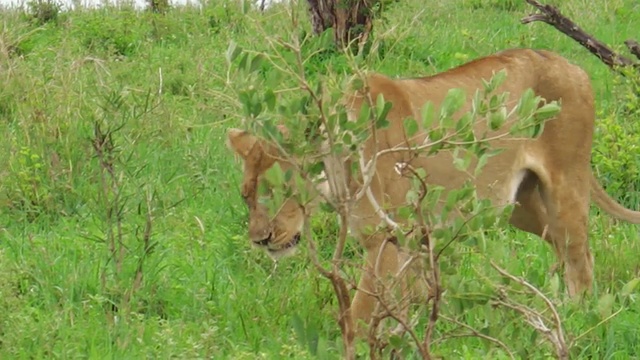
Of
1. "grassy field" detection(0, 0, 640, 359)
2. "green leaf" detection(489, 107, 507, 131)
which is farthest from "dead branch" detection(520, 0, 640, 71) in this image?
"green leaf" detection(489, 107, 507, 131)

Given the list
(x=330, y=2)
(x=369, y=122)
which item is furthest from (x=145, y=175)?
(x=369, y=122)

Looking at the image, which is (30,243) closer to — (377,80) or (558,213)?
(377,80)

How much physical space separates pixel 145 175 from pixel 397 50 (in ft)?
9.89

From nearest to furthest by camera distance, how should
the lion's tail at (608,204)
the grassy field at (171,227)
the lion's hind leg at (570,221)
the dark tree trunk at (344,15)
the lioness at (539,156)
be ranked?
the grassy field at (171,227), the lioness at (539,156), the lion's hind leg at (570,221), the lion's tail at (608,204), the dark tree trunk at (344,15)

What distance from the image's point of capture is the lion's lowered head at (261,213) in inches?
186

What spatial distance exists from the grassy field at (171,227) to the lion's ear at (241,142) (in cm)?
8

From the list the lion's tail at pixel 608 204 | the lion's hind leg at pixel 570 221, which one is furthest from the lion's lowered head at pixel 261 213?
the lion's tail at pixel 608 204

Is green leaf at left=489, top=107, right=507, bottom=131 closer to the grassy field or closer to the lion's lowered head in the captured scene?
the grassy field

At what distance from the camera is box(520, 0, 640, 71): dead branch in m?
7.38

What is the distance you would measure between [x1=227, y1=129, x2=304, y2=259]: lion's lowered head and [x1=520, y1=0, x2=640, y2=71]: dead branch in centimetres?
282

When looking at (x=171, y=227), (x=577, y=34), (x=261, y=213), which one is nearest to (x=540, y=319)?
(x=261, y=213)

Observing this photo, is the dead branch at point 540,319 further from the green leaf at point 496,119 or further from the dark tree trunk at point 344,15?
the dark tree trunk at point 344,15

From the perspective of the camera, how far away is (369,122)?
11.1ft

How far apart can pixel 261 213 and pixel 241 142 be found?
0.89 ft
